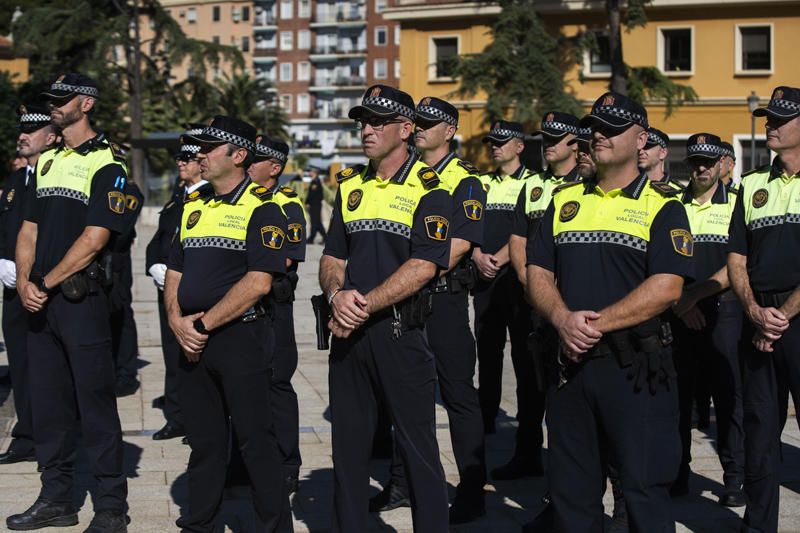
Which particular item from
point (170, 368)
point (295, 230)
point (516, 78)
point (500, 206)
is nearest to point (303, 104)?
point (516, 78)

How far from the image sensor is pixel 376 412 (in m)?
5.24

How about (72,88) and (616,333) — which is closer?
(616,333)

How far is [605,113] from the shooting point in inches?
192

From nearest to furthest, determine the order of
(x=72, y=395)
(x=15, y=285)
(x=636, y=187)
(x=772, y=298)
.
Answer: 1. (x=636, y=187)
2. (x=772, y=298)
3. (x=72, y=395)
4. (x=15, y=285)

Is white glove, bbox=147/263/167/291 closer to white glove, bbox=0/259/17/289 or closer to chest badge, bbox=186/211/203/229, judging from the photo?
white glove, bbox=0/259/17/289

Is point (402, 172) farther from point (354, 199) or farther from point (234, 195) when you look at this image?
point (234, 195)

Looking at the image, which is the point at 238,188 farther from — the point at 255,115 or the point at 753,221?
the point at 255,115

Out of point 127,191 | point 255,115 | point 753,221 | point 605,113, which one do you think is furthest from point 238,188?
point 255,115

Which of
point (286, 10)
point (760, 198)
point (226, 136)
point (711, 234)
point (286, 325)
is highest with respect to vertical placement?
point (286, 10)

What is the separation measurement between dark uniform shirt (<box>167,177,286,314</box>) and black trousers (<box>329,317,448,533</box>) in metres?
0.58

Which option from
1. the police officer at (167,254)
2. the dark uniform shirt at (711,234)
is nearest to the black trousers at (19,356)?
the police officer at (167,254)

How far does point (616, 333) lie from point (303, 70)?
11569 cm

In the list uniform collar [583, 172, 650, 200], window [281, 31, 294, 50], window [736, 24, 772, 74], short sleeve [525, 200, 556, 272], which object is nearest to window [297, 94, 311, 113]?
window [281, 31, 294, 50]

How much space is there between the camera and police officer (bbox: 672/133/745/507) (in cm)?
703
